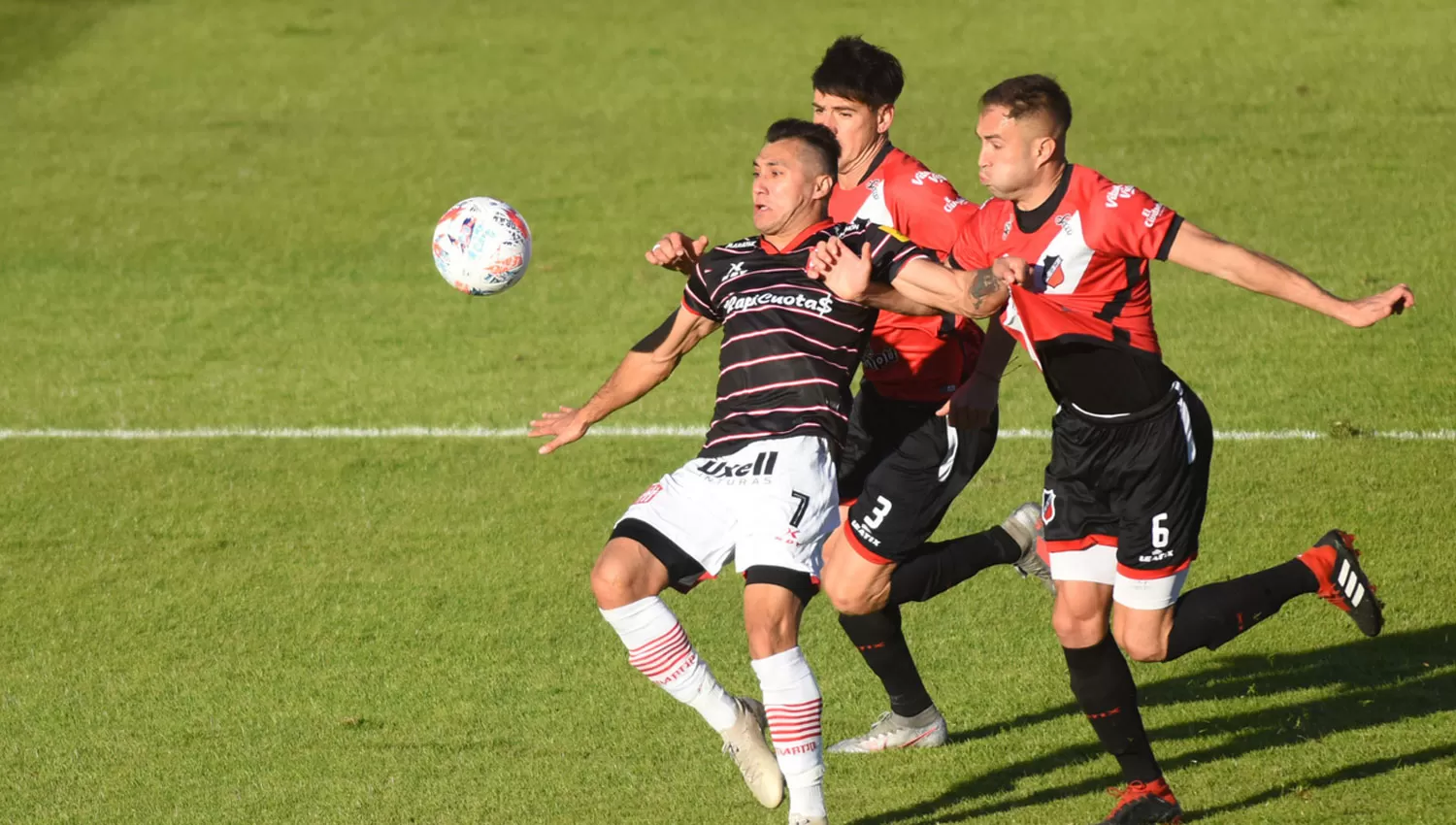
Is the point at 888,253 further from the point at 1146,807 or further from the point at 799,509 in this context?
the point at 1146,807

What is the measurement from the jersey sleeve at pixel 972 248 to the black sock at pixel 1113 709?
62.3 inches

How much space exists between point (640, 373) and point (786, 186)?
1.06 m

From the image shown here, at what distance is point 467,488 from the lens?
11383mm

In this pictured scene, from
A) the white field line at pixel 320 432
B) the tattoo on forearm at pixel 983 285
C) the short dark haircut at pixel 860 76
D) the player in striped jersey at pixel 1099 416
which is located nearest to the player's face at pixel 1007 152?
the player in striped jersey at pixel 1099 416

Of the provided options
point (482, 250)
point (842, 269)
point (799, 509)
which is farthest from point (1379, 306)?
point (482, 250)

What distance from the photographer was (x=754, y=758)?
6.51m

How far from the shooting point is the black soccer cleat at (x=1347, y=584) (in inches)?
299

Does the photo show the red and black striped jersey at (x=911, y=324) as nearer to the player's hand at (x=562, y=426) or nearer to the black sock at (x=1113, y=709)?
the player's hand at (x=562, y=426)

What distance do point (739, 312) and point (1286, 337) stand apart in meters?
8.08

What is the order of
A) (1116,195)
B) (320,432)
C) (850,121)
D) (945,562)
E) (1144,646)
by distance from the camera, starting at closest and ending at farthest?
(1116,195) < (1144,646) < (945,562) < (850,121) < (320,432)

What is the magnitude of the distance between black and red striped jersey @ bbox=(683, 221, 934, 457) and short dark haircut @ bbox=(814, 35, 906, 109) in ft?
3.92

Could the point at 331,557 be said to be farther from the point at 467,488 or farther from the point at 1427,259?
the point at 1427,259

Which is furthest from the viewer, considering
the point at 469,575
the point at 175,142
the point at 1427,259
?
the point at 175,142

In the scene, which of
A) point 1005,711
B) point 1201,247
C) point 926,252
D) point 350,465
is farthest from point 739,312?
point 350,465
